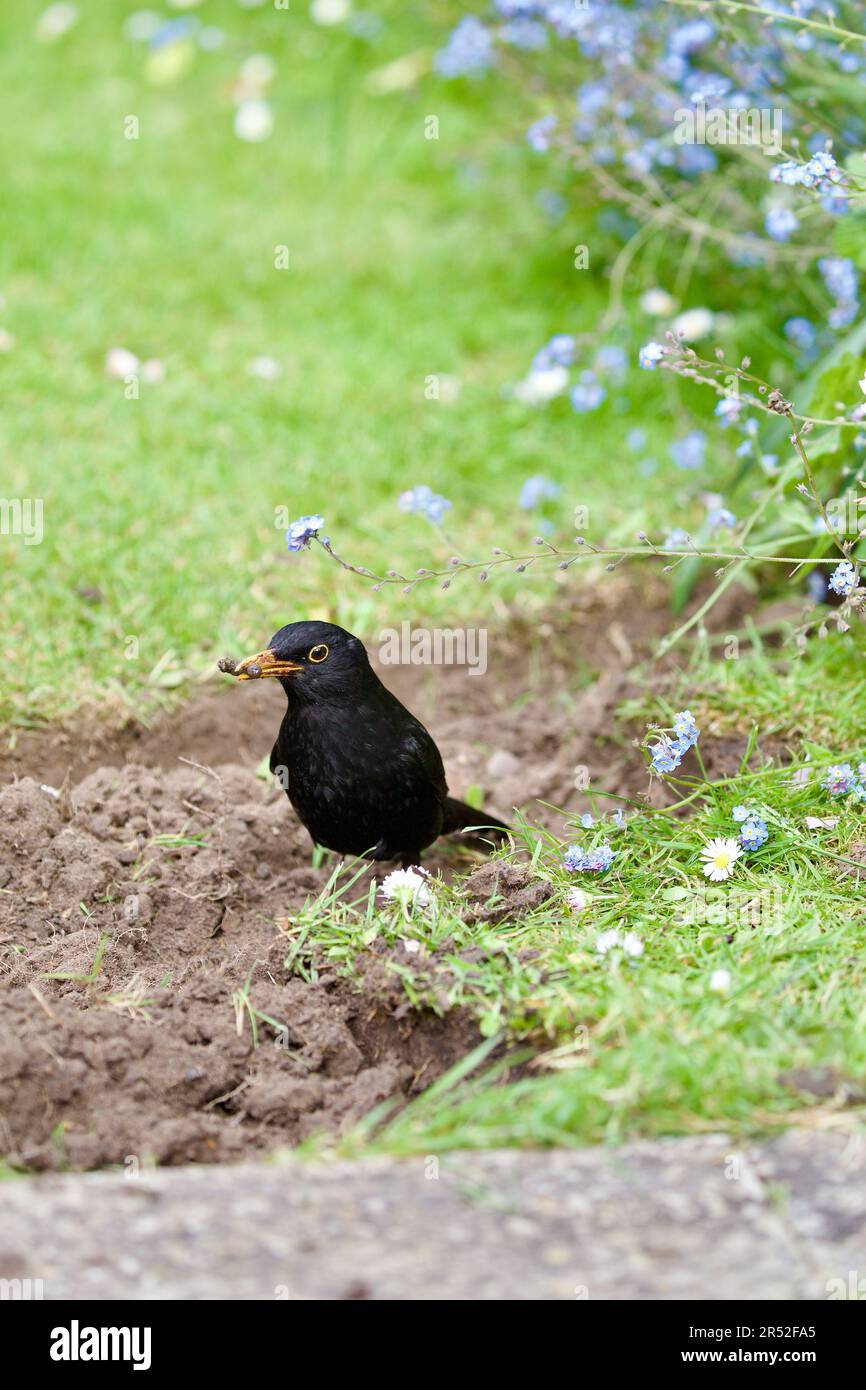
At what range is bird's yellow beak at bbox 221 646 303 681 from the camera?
10.5 feet

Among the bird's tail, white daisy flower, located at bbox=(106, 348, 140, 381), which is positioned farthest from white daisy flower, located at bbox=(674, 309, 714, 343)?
the bird's tail

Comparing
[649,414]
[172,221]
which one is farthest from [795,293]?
[172,221]

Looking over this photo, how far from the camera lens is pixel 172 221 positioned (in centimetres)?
643

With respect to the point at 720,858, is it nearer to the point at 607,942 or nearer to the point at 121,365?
the point at 607,942

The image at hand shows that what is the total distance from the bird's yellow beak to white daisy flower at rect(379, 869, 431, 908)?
551 millimetres

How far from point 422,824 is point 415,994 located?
29.5 inches

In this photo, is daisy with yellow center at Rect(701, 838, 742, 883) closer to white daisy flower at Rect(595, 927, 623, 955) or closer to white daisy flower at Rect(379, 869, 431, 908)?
white daisy flower at Rect(595, 927, 623, 955)

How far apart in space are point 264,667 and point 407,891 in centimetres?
65

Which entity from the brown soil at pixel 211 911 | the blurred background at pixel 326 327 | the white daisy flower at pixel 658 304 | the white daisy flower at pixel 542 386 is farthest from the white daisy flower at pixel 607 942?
the white daisy flower at pixel 658 304

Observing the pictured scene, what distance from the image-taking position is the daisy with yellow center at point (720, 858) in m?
3.06

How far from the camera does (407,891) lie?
9.43 ft

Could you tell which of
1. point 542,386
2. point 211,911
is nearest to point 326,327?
point 542,386

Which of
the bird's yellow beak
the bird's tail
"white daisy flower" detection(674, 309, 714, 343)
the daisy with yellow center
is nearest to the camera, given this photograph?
the daisy with yellow center

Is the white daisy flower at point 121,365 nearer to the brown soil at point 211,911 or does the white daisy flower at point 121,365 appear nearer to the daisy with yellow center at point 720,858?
the brown soil at point 211,911
